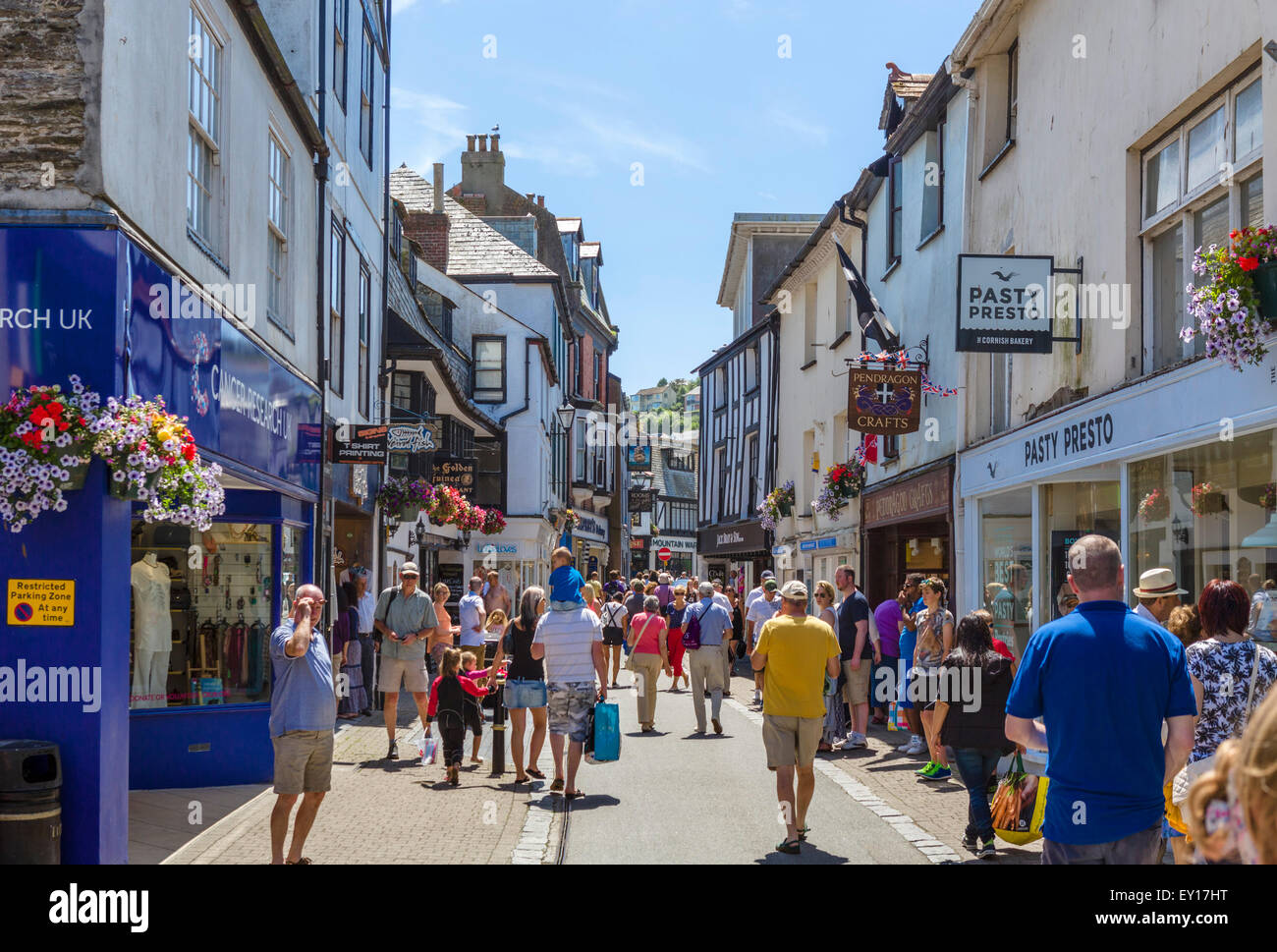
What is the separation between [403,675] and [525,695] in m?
2.46

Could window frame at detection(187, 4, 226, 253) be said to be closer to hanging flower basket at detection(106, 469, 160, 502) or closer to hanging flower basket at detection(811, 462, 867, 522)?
hanging flower basket at detection(106, 469, 160, 502)

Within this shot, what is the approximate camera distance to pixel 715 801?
1077cm

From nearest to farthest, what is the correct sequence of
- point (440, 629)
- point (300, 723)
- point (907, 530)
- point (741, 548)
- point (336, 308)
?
point (300, 723) < point (440, 629) < point (336, 308) < point (907, 530) < point (741, 548)

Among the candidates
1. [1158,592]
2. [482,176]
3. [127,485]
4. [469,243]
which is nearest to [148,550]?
[127,485]

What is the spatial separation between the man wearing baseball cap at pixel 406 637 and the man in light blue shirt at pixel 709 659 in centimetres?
360

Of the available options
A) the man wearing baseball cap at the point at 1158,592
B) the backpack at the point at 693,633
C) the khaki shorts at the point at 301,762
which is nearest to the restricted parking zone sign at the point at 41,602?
the khaki shorts at the point at 301,762

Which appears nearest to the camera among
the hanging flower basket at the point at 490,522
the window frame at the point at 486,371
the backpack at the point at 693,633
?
the backpack at the point at 693,633

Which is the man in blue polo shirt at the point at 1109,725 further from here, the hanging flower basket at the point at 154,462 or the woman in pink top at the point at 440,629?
the woman in pink top at the point at 440,629

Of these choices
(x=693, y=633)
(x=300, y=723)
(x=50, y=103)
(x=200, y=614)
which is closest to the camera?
(x=50, y=103)

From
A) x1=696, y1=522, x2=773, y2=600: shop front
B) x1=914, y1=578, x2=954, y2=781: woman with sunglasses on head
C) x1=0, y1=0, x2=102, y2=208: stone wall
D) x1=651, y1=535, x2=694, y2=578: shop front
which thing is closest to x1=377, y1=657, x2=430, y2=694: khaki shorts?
x1=914, y1=578, x2=954, y2=781: woman with sunglasses on head

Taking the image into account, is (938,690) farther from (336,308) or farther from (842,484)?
(842,484)

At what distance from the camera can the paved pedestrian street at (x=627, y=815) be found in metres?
8.52

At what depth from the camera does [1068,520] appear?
1326cm

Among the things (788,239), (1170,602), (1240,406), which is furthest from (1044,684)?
(788,239)
